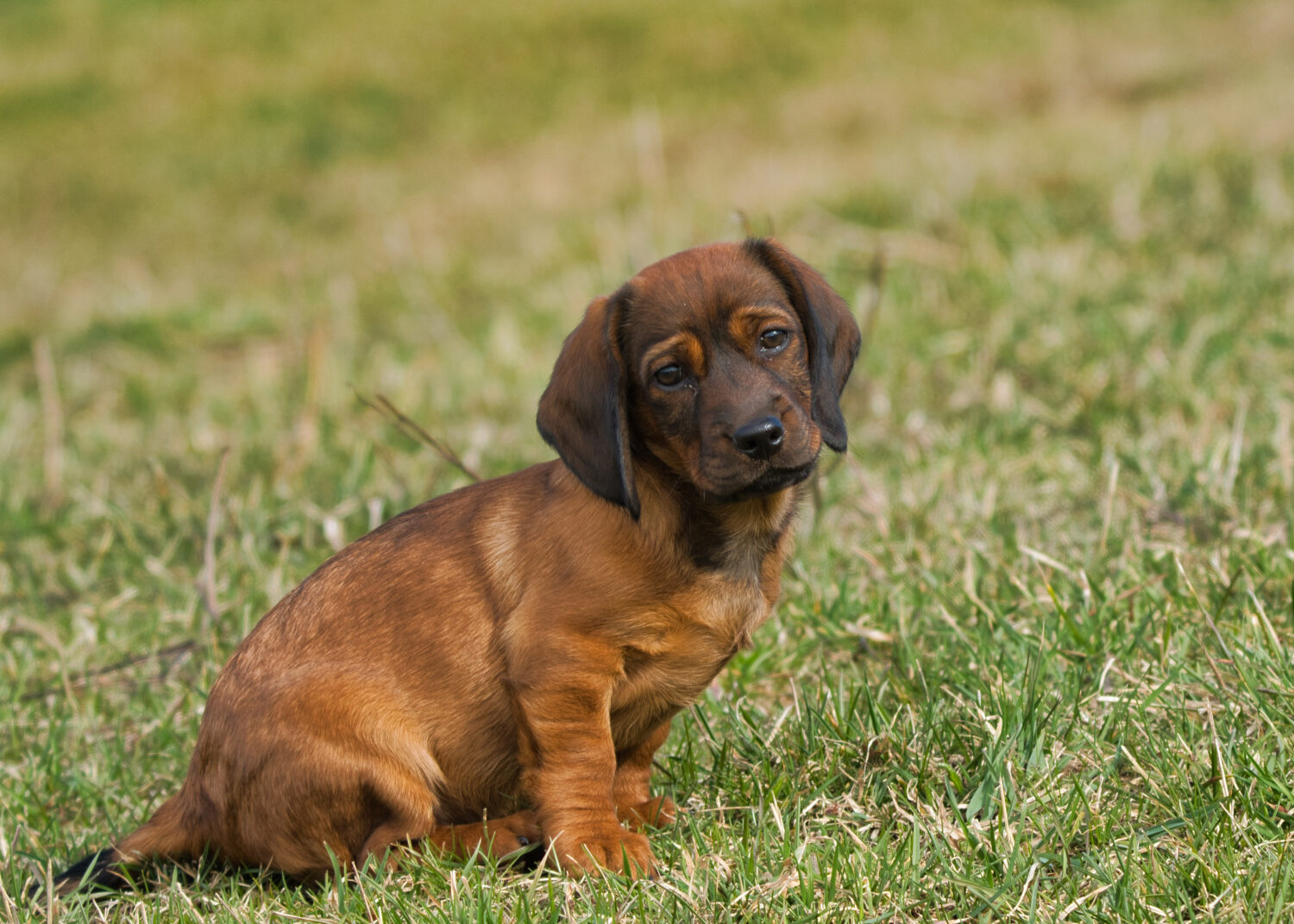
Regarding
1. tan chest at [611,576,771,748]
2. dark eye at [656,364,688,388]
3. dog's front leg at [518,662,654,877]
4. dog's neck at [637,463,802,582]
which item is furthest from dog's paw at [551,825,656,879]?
dark eye at [656,364,688,388]

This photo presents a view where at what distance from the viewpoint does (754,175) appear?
13164mm

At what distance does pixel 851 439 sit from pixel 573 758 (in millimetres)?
3864

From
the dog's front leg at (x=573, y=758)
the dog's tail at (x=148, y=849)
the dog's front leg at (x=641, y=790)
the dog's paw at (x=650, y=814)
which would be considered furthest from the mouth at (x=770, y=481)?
the dog's tail at (x=148, y=849)

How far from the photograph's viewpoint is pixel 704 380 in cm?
339

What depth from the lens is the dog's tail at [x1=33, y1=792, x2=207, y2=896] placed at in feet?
11.6

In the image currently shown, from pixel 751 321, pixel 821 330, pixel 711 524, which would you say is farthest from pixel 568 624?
pixel 821 330

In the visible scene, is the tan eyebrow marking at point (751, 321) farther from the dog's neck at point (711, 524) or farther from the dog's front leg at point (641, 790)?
the dog's front leg at point (641, 790)

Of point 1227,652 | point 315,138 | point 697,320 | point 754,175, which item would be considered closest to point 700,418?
point 697,320

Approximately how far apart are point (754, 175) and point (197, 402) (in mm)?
6250

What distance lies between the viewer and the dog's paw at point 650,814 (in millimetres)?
3555

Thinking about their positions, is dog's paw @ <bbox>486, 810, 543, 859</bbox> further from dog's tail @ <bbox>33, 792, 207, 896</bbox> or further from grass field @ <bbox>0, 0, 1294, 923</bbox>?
dog's tail @ <bbox>33, 792, 207, 896</bbox>

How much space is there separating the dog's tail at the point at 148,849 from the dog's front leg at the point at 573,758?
95 cm

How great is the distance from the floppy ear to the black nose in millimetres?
297

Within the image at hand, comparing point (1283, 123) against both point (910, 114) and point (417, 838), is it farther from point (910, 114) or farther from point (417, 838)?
point (417, 838)
